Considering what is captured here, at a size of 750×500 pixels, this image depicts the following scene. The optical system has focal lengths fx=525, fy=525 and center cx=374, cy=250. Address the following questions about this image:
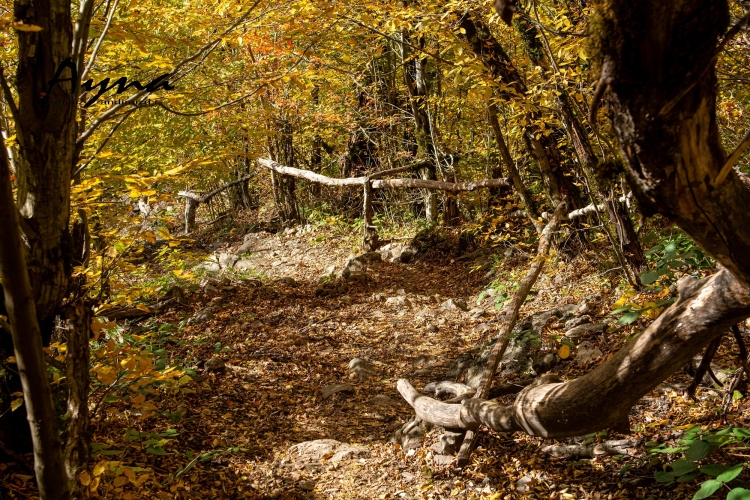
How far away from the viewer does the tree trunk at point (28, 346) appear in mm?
1441

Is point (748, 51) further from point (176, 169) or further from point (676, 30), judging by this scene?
point (176, 169)

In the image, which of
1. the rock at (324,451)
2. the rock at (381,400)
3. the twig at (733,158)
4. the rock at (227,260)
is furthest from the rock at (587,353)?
the rock at (227,260)

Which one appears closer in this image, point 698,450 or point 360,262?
point 698,450

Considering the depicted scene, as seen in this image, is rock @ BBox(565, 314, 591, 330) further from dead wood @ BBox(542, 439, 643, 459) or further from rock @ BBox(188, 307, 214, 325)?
rock @ BBox(188, 307, 214, 325)

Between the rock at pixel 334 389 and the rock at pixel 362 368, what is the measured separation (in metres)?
0.30

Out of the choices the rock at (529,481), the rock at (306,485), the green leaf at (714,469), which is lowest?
the rock at (306,485)

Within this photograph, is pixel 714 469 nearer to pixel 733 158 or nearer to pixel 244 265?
pixel 733 158

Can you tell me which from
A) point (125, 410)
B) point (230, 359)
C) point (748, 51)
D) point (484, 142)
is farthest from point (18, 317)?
point (484, 142)

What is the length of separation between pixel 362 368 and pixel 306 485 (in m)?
2.36

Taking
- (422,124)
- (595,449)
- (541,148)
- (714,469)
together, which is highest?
(422,124)

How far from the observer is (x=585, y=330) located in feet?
17.4

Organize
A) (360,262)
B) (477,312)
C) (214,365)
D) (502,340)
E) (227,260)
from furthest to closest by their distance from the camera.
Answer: (227,260) → (360,262) → (477,312) → (214,365) → (502,340)

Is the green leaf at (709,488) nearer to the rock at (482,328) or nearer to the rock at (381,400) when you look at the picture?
the rock at (381,400)

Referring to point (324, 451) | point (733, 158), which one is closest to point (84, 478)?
point (324, 451)
